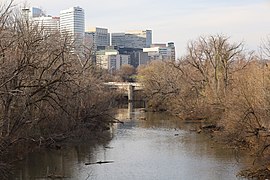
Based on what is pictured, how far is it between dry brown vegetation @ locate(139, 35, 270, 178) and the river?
157 centimetres

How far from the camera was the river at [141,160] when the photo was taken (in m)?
22.4

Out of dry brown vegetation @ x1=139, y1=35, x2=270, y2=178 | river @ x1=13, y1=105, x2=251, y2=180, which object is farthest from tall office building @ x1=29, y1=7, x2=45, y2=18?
dry brown vegetation @ x1=139, y1=35, x2=270, y2=178

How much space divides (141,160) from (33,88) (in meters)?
6.93

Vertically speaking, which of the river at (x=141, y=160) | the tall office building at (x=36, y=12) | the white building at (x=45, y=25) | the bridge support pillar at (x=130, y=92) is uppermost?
the tall office building at (x=36, y=12)

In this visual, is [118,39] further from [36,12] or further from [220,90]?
[36,12]

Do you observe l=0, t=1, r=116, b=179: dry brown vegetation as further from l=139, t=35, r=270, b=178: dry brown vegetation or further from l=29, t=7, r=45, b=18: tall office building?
l=139, t=35, r=270, b=178: dry brown vegetation

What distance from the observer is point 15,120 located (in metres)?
23.4

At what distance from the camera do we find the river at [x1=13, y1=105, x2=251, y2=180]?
73.5 ft

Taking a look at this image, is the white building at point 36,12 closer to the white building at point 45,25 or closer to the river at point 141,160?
the white building at point 45,25

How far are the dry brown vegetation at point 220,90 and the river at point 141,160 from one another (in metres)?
1.57

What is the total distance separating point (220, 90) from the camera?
144 feet

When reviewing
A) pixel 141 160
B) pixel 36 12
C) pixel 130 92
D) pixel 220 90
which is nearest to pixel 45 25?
pixel 36 12

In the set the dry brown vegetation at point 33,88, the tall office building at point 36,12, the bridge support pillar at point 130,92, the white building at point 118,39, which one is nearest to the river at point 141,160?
the dry brown vegetation at point 33,88

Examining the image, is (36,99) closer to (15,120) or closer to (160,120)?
(15,120)
